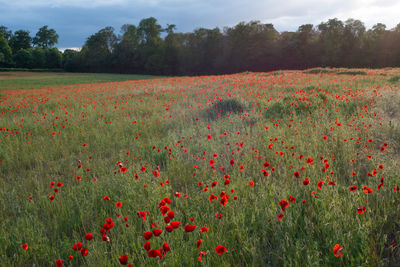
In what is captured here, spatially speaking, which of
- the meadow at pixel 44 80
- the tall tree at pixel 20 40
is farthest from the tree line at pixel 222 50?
the meadow at pixel 44 80

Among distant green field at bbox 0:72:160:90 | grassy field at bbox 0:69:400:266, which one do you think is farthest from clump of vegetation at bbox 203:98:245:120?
distant green field at bbox 0:72:160:90

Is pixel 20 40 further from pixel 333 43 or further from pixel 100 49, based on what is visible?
pixel 333 43

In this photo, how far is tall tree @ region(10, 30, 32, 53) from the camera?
276 feet

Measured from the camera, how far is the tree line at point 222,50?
129ft

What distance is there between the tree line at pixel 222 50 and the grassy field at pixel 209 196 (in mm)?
39810

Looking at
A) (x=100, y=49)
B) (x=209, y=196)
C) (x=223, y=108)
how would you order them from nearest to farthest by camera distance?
(x=209, y=196) < (x=223, y=108) < (x=100, y=49)

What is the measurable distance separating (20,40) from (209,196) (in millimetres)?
109838

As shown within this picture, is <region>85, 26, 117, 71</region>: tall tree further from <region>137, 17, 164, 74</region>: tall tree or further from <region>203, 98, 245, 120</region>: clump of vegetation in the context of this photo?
<region>203, 98, 245, 120</region>: clump of vegetation

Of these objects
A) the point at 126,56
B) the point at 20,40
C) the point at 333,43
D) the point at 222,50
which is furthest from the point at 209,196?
the point at 20,40

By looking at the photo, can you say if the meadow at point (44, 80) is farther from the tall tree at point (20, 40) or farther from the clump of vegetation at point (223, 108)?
the tall tree at point (20, 40)

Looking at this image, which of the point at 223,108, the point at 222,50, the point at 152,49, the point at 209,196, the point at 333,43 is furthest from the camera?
the point at 152,49

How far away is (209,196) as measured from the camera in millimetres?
2691

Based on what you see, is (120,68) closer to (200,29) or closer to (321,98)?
(200,29)

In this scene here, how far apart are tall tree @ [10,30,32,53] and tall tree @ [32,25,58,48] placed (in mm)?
10736
